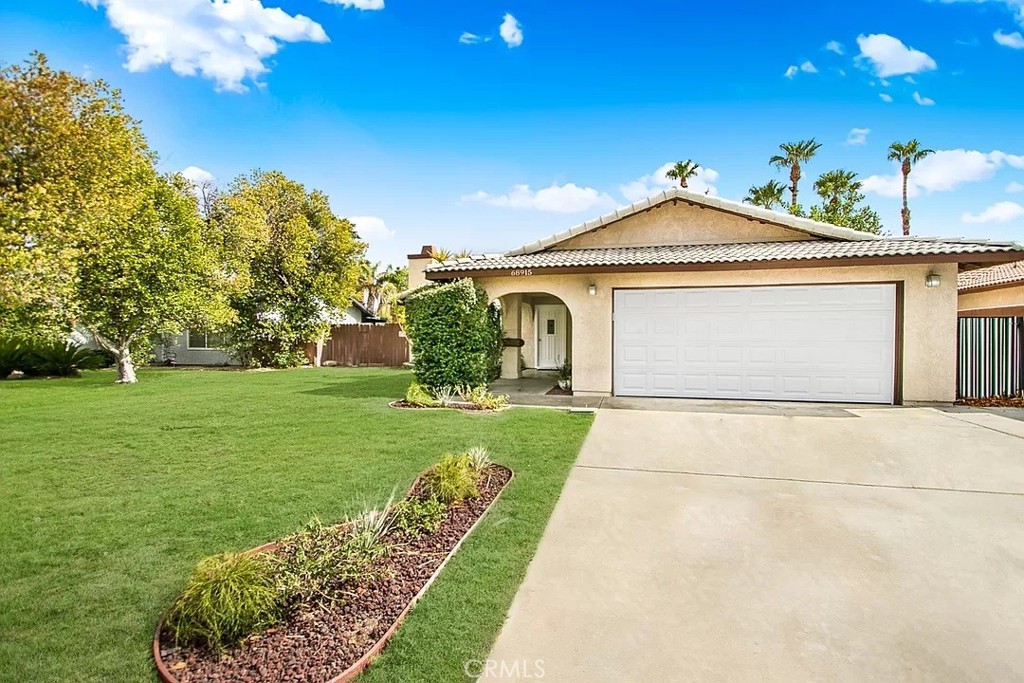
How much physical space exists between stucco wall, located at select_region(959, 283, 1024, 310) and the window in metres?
32.7

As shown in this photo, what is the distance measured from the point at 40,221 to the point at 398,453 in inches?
537

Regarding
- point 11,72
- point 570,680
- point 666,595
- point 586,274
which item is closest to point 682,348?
point 586,274

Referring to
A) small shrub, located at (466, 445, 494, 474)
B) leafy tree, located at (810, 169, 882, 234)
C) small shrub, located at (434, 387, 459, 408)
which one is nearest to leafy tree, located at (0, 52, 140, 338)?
small shrub, located at (434, 387, 459, 408)

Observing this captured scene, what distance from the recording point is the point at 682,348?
11328 mm

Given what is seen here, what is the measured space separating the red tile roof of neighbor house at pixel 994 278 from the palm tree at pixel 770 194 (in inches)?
644

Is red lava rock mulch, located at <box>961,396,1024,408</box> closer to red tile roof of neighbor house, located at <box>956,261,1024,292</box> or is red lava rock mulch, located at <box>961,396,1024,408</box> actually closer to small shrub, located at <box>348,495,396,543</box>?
red tile roof of neighbor house, located at <box>956,261,1024,292</box>

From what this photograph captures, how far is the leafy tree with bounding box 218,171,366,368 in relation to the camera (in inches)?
831

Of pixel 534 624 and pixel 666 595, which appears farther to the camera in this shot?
pixel 666 595

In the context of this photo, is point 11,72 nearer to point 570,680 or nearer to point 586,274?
point 586,274

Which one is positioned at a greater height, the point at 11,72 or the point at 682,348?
the point at 11,72

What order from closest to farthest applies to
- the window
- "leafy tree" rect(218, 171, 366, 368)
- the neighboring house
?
the neighboring house < "leafy tree" rect(218, 171, 366, 368) < the window

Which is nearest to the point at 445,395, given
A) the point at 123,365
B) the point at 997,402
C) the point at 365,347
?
the point at 997,402

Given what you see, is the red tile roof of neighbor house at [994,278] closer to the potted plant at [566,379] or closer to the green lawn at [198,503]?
the potted plant at [566,379]

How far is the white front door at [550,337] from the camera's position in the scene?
18.2 metres
